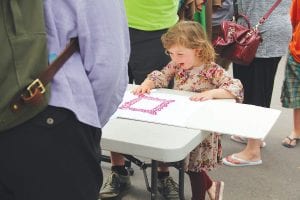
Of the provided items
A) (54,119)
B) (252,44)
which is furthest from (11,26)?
(252,44)

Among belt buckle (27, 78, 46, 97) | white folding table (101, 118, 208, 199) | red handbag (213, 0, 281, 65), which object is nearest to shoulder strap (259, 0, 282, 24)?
red handbag (213, 0, 281, 65)

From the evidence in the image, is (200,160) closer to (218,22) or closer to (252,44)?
(252,44)

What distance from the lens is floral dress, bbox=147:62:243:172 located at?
2.13 m

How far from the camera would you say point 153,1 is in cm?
240

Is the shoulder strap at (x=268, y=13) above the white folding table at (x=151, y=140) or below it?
above

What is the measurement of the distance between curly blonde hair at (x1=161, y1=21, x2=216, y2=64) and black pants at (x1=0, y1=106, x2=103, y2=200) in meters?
1.14

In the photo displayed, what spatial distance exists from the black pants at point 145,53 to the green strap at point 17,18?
4.99ft

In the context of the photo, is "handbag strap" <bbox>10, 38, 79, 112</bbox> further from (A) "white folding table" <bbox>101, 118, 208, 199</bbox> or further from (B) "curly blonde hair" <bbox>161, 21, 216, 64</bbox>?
(B) "curly blonde hair" <bbox>161, 21, 216, 64</bbox>

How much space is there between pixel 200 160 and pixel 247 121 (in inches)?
19.3

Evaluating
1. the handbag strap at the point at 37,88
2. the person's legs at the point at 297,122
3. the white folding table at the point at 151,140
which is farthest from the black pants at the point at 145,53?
the handbag strap at the point at 37,88

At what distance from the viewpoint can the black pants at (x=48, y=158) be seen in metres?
0.99

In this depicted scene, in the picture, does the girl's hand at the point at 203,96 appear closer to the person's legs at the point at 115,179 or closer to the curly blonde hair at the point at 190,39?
the curly blonde hair at the point at 190,39

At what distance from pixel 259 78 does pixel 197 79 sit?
755 millimetres

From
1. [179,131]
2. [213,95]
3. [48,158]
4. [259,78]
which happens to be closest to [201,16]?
[259,78]
